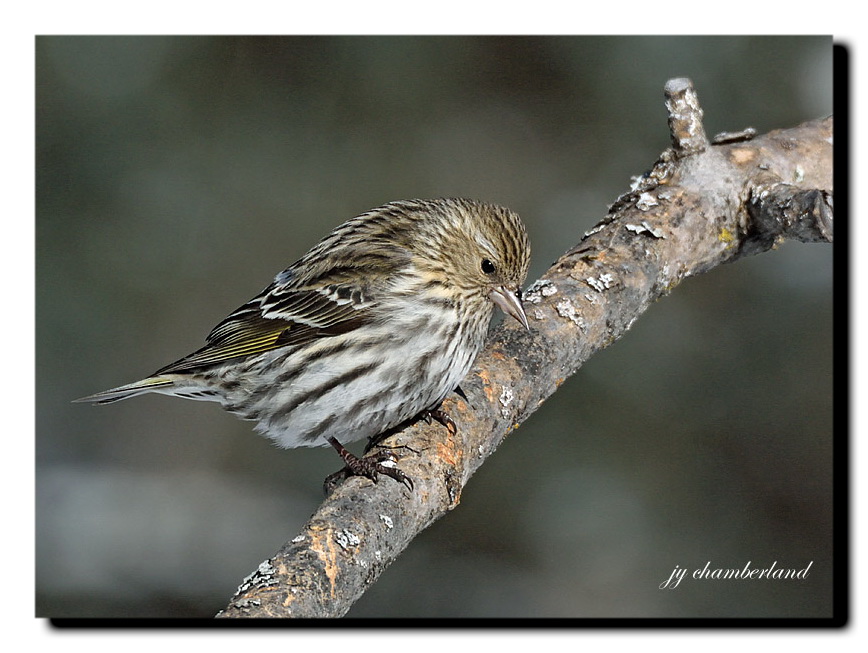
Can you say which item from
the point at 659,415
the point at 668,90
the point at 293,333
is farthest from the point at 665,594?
the point at 668,90

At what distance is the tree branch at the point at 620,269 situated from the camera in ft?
8.12

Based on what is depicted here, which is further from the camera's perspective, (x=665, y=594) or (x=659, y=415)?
(x=659, y=415)

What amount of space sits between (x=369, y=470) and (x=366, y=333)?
381 millimetres

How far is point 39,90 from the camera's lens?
2.67m

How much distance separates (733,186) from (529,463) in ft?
4.09

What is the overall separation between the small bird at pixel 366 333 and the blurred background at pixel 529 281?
1.76ft

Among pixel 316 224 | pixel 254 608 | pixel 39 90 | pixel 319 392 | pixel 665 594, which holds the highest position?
pixel 39 90

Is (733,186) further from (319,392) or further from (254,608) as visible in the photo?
(254,608)

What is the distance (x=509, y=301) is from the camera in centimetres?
A: 266

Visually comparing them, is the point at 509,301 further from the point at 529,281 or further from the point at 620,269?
the point at 529,281
